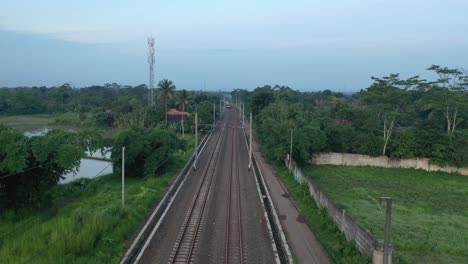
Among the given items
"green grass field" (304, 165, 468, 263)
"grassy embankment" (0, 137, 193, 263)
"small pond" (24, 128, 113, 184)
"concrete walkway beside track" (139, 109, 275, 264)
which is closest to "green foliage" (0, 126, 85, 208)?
"grassy embankment" (0, 137, 193, 263)

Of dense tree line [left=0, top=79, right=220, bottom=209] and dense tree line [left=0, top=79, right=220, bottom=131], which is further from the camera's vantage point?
dense tree line [left=0, top=79, right=220, bottom=131]

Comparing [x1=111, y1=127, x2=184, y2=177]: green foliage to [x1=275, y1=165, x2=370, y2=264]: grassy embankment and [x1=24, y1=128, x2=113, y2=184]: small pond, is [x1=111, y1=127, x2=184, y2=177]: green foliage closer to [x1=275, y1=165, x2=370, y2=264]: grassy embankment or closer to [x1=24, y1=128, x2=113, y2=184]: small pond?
[x1=24, y1=128, x2=113, y2=184]: small pond

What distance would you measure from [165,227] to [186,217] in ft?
6.04

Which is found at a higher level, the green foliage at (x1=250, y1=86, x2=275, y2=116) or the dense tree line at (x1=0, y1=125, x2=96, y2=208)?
the green foliage at (x1=250, y1=86, x2=275, y2=116)

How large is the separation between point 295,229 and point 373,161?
2347 cm

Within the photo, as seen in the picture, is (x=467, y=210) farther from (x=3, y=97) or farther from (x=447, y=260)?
(x=3, y=97)

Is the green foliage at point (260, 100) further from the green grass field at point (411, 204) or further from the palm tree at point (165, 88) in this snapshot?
the green grass field at point (411, 204)

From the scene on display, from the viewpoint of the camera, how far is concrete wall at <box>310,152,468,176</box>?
39375 mm

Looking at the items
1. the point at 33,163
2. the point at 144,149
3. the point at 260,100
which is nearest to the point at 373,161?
the point at 144,149

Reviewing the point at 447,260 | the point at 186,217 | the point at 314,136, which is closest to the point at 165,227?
the point at 186,217

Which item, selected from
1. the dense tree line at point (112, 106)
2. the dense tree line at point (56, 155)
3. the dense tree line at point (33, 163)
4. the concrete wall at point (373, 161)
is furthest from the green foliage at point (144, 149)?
the dense tree line at point (112, 106)

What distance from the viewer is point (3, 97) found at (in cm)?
9488

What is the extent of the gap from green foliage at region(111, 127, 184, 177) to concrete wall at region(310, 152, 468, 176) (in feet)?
51.0

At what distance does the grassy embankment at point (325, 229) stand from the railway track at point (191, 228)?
5.71 meters
